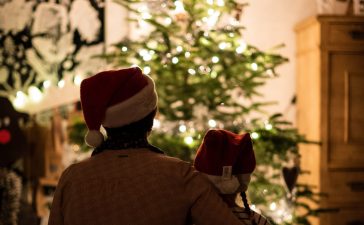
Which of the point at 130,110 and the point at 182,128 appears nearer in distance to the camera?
the point at 130,110

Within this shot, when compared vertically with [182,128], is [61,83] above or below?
above

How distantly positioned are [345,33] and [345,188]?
0.98 metres

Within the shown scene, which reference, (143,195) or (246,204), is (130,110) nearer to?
(143,195)

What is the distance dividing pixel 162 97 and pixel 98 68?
3.43 feet

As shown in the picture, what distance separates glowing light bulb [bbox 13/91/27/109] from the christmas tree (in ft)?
3.40

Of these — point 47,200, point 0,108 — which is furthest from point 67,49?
point 47,200

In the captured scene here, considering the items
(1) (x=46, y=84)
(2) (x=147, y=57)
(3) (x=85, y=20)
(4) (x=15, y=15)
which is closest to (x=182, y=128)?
(2) (x=147, y=57)

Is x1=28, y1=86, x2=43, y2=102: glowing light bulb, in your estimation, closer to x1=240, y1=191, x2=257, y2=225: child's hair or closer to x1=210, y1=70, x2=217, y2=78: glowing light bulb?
x1=210, y1=70, x2=217, y2=78: glowing light bulb

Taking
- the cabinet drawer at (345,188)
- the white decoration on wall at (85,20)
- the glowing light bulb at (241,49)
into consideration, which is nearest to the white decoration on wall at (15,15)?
the white decoration on wall at (85,20)

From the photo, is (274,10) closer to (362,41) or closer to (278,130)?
(362,41)

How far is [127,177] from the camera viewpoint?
1.27 m

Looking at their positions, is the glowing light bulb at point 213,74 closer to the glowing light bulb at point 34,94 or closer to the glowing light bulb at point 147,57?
the glowing light bulb at point 147,57

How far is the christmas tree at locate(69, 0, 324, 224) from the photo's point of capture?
9.04ft

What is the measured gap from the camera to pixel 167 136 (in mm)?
2871
